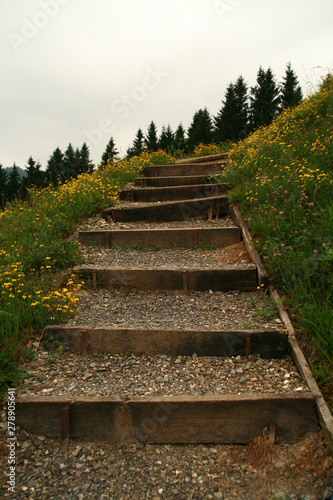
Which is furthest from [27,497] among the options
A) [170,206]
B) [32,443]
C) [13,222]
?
[170,206]

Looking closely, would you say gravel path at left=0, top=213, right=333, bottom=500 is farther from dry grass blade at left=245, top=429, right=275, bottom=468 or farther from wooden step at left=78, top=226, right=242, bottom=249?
wooden step at left=78, top=226, right=242, bottom=249

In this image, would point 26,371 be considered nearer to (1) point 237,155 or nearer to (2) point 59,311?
(2) point 59,311

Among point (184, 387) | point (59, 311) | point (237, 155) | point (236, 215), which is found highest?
point (237, 155)

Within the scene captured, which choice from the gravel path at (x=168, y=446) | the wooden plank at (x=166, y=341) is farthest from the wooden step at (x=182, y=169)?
the wooden plank at (x=166, y=341)

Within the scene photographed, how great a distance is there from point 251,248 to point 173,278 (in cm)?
95

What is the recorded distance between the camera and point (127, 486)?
5.91ft

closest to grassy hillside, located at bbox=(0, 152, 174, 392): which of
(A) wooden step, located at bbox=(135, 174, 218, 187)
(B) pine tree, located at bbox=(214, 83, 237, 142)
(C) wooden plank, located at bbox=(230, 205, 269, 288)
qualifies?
(A) wooden step, located at bbox=(135, 174, 218, 187)

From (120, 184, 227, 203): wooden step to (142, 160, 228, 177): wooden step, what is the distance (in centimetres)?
170

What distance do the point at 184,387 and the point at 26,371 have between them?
3.73ft

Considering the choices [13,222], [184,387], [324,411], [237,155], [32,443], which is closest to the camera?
[324,411]

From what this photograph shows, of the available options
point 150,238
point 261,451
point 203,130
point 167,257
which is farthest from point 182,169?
point 203,130

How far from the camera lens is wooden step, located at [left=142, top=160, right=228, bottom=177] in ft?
25.0

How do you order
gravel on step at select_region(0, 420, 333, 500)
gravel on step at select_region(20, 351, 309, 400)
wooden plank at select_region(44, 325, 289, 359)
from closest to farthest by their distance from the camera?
1. gravel on step at select_region(0, 420, 333, 500)
2. gravel on step at select_region(20, 351, 309, 400)
3. wooden plank at select_region(44, 325, 289, 359)

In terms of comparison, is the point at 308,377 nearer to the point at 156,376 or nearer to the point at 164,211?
the point at 156,376
